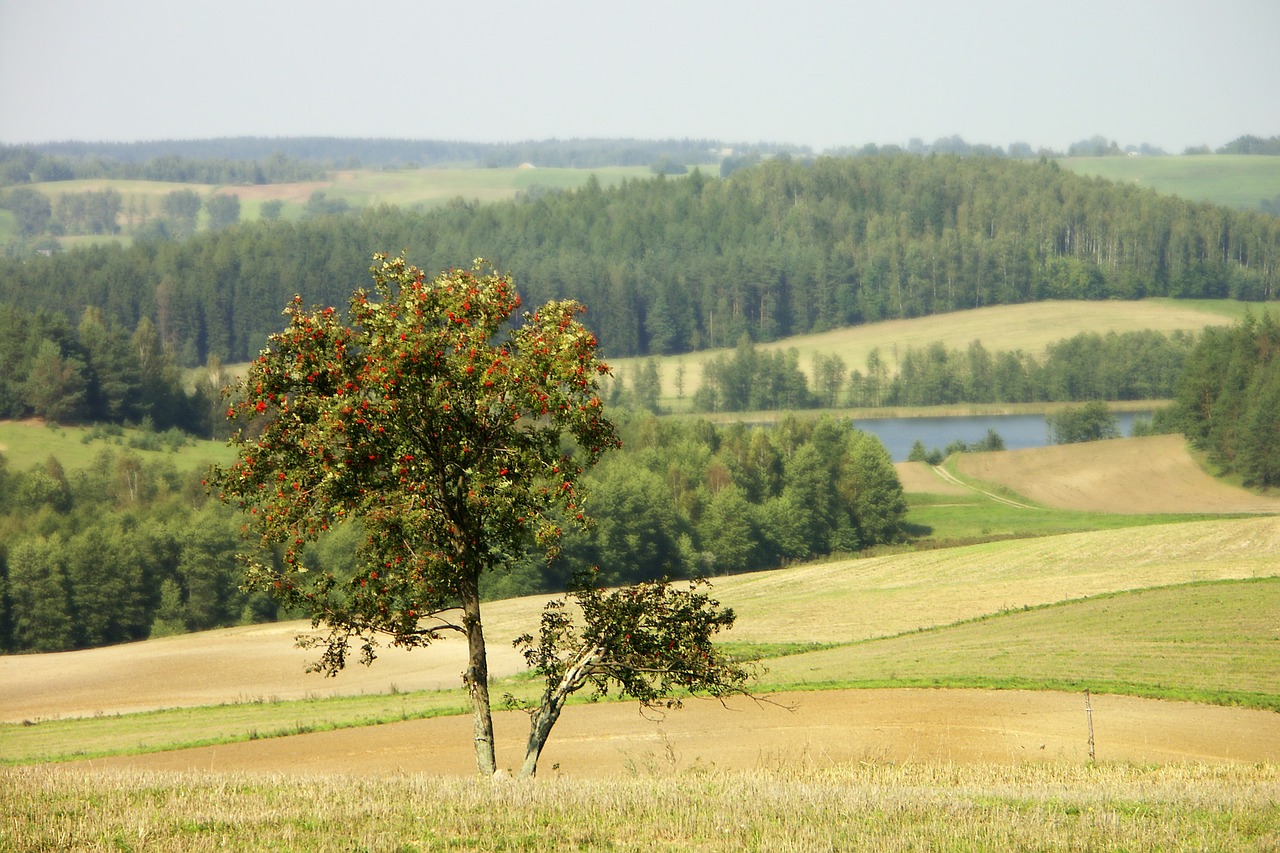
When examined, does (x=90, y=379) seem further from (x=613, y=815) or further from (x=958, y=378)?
(x=613, y=815)

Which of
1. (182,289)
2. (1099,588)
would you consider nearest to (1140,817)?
(1099,588)

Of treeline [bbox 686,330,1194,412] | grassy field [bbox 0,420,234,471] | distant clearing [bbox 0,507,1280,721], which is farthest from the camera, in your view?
treeline [bbox 686,330,1194,412]

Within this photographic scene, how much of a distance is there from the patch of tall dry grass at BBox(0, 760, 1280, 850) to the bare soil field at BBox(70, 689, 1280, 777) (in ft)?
17.7

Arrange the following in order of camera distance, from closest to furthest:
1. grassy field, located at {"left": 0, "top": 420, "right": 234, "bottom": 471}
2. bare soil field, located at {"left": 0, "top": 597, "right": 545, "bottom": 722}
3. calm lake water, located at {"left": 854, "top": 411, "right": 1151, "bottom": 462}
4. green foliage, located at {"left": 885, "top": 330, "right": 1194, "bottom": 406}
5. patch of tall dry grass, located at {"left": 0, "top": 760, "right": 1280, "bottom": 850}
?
patch of tall dry grass, located at {"left": 0, "top": 760, "right": 1280, "bottom": 850}
bare soil field, located at {"left": 0, "top": 597, "right": 545, "bottom": 722}
grassy field, located at {"left": 0, "top": 420, "right": 234, "bottom": 471}
calm lake water, located at {"left": 854, "top": 411, "right": 1151, "bottom": 462}
green foliage, located at {"left": 885, "top": 330, "right": 1194, "bottom": 406}

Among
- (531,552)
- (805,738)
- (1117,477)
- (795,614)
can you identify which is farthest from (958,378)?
(805,738)

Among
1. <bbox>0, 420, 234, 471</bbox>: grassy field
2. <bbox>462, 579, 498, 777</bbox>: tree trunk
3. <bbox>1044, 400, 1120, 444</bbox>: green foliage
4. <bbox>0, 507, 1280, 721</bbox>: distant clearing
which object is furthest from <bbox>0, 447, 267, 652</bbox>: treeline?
<bbox>1044, 400, 1120, 444</bbox>: green foliage

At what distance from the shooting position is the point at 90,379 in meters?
110

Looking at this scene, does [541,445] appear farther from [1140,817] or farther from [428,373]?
[1140,817]

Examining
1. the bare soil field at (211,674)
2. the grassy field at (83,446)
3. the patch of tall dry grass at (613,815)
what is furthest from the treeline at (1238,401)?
the patch of tall dry grass at (613,815)

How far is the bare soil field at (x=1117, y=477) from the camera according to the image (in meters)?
95.9

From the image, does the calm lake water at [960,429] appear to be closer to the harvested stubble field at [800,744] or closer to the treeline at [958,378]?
the treeline at [958,378]

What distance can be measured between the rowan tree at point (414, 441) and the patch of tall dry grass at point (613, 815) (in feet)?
9.43

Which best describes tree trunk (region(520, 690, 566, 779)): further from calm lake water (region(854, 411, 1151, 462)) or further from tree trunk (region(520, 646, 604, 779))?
calm lake water (region(854, 411, 1151, 462))

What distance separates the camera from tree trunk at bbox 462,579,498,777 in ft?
61.3
